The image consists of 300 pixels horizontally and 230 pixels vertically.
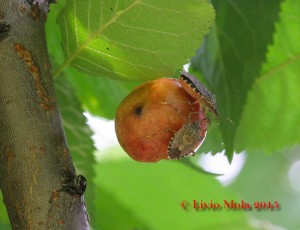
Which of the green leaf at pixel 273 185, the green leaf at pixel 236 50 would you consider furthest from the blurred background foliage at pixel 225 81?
the green leaf at pixel 273 185

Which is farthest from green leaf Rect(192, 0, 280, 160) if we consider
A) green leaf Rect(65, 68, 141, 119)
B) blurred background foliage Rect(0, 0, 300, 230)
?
green leaf Rect(65, 68, 141, 119)

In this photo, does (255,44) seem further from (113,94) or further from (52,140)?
(52,140)

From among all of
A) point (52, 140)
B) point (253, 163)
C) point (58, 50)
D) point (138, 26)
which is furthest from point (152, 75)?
point (253, 163)

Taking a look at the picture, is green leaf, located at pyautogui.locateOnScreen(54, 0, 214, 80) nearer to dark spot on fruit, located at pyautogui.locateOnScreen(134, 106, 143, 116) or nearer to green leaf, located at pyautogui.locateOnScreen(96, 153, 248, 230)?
dark spot on fruit, located at pyautogui.locateOnScreen(134, 106, 143, 116)

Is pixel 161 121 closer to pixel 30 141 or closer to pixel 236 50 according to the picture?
A: pixel 30 141

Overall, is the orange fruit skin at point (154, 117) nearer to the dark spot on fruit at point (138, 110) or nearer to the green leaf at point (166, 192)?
the dark spot on fruit at point (138, 110)
